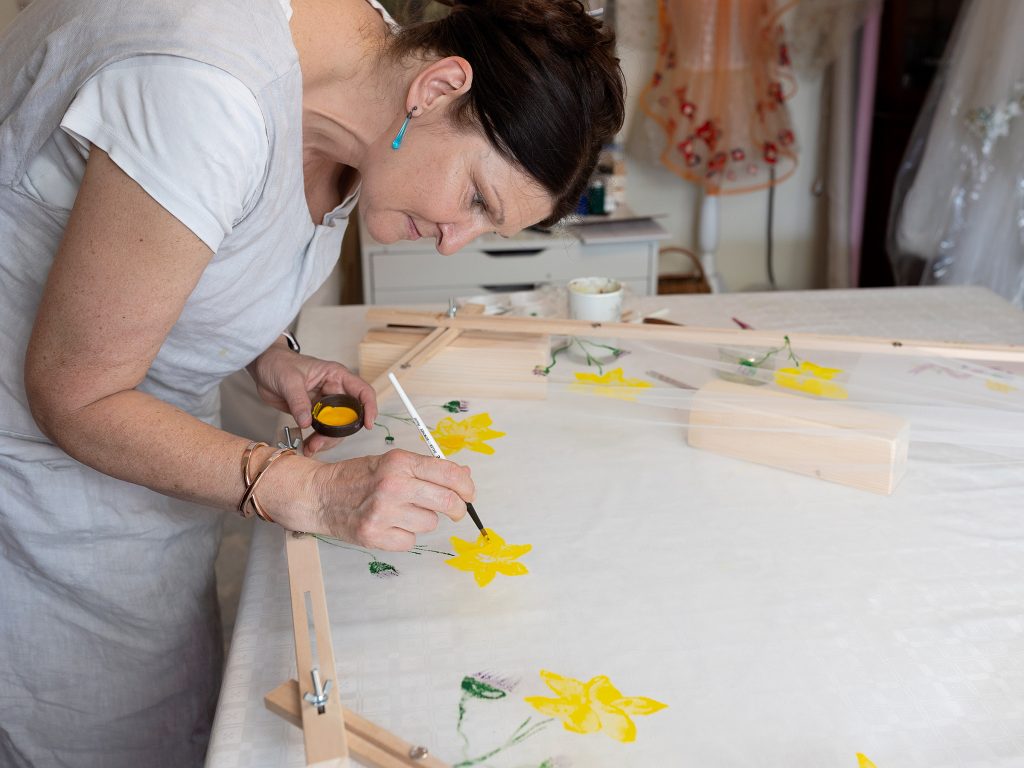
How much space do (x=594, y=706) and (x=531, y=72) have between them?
590 millimetres

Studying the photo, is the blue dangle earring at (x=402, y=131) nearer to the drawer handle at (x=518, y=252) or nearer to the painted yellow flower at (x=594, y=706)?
the painted yellow flower at (x=594, y=706)

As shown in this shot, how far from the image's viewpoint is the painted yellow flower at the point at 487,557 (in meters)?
1.01

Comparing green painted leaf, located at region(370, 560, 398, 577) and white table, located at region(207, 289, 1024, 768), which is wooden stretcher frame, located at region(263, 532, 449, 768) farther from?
green painted leaf, located at region(370, 560, 398, 577)

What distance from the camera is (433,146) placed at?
39.0 inches

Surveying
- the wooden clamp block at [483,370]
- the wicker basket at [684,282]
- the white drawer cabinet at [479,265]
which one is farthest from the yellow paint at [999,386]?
the wicker basket at [684,282]

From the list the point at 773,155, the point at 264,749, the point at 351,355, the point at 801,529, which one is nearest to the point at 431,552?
the point at 264,749

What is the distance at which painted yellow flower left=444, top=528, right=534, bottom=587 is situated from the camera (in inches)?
39.8

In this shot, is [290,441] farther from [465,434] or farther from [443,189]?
[443,189]

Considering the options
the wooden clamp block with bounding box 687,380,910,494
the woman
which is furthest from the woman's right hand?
the wooden clamp block with bounding box 687,380,910,494

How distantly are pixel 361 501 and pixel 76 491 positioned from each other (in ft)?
1.41

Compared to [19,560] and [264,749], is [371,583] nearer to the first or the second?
[264,749]

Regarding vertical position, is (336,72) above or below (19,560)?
above

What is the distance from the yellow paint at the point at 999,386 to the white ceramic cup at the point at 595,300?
568mm

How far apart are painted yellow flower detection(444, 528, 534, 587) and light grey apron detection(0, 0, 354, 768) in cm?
→ 35
